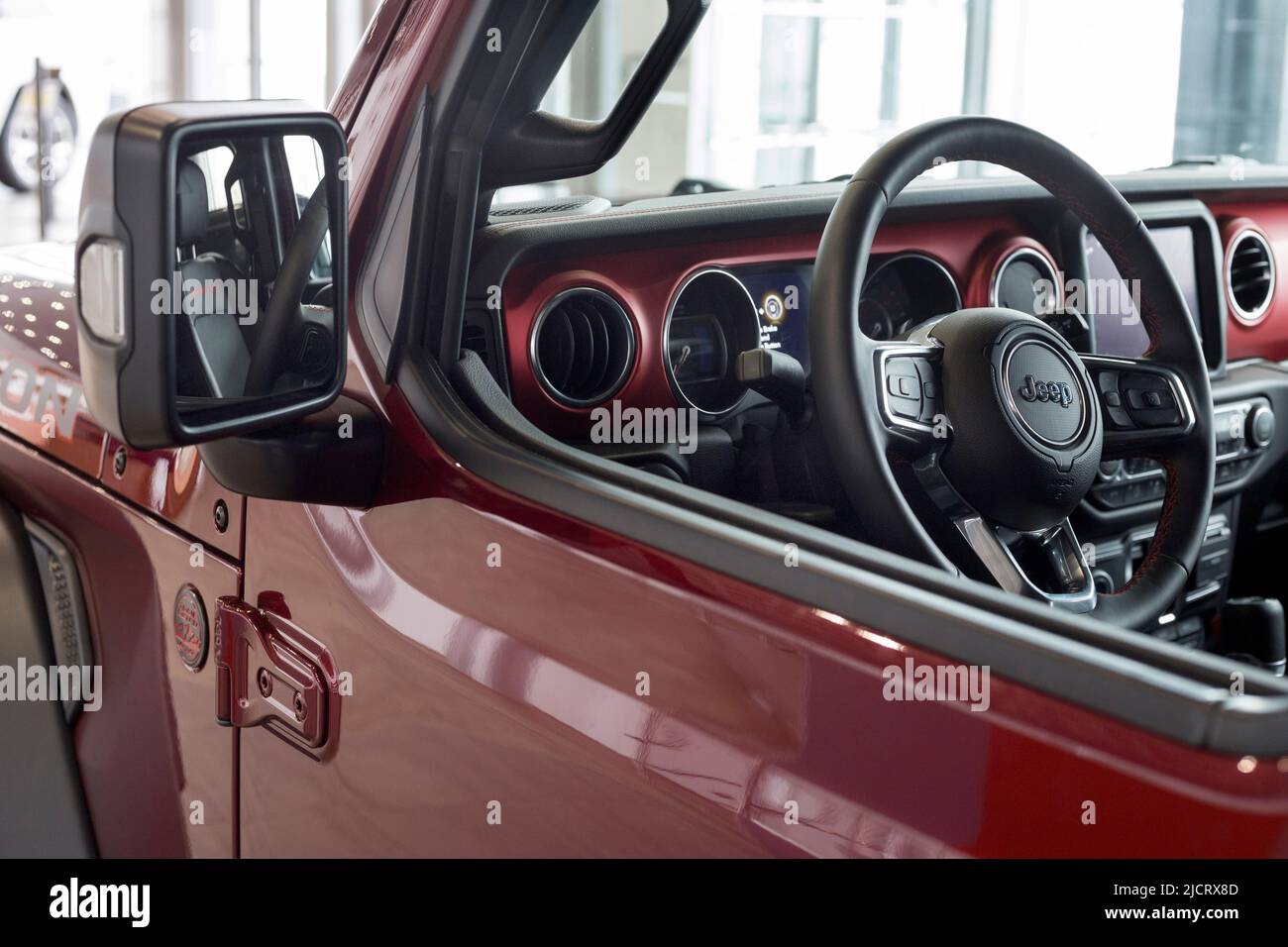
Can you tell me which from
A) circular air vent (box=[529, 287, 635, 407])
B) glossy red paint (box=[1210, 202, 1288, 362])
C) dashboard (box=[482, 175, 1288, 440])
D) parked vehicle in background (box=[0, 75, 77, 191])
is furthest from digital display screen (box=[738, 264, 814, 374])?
parked vehicle in background (box=[0, 75, 77, 191])

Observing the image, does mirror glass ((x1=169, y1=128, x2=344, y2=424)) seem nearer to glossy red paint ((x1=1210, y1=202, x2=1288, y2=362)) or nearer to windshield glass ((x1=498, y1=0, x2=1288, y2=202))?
glossy red paint ((x1=1210, y1=202, x2=1288, y2=362))

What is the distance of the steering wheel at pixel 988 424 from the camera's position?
1205 mm

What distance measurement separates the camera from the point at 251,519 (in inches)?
52.9

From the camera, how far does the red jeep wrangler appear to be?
2.78 feet

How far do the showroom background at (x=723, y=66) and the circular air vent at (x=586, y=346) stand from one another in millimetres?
6187

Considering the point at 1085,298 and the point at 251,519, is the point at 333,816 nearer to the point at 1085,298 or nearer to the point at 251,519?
the point at 251,519

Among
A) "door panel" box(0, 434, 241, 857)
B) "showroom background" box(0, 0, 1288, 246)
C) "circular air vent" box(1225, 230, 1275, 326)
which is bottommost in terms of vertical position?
"door panel" box(0, 434, 241, 857)

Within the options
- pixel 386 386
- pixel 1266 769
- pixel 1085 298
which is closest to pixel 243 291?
pixel 386 386

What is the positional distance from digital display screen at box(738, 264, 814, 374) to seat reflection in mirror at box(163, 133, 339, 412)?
639 mm

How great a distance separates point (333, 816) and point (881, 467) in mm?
585

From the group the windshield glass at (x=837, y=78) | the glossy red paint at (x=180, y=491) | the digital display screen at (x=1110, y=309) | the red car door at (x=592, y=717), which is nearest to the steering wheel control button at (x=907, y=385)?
the red car door at (x=592, y=717)

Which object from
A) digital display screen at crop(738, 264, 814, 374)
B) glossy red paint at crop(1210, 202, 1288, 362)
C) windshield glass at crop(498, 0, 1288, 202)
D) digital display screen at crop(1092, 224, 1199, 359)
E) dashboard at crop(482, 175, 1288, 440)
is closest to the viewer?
dashboard at crop(482, 175, 1288, 440)

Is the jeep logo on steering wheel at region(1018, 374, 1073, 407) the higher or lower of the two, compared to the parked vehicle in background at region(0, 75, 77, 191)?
lower

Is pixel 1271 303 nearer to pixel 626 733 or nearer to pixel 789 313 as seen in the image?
pixel 789 313
